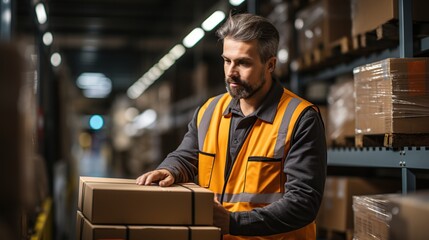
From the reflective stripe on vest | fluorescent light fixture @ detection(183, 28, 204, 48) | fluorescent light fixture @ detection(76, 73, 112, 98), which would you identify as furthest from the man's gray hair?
fluorescent light fixture @ detection(76, 73, 112, 98)

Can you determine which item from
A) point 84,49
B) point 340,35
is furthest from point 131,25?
point 340,35

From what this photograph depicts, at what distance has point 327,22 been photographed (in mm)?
6203

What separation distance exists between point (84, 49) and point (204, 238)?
19581mm

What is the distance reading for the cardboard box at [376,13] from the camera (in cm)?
455

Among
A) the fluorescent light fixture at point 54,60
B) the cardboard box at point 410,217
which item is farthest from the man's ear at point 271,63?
the fluorescent light fixture at point 54,60

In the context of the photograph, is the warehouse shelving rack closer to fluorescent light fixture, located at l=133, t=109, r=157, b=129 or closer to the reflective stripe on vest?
the reflective stripe on vest

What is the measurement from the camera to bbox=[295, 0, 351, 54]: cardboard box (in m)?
6.18

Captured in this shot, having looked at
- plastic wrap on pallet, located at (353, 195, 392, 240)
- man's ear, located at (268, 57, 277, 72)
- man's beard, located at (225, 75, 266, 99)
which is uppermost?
man's ear, located at (268, 57, 277, 72)

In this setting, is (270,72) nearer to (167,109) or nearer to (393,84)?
(393,84)

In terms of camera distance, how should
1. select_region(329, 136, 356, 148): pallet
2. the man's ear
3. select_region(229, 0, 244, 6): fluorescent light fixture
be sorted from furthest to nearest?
select_region(229, 0, 244, 6): fluorescent light fixture → select_region(329, 136, 356, 148): pallet → the man's ear

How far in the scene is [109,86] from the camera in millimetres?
33562

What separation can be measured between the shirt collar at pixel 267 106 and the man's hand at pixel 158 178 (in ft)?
1.97

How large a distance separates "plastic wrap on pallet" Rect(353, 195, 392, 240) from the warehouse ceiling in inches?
287

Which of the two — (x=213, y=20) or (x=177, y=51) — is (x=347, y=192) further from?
(x=177, y=51)
